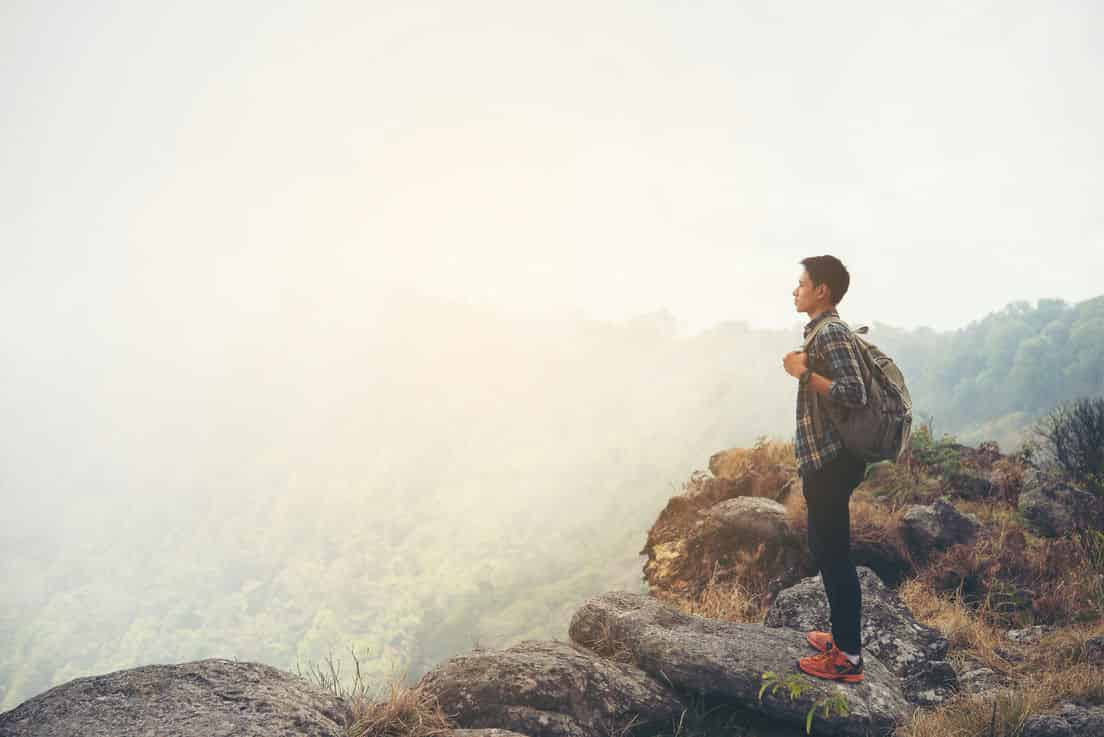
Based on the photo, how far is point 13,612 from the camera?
148 metres

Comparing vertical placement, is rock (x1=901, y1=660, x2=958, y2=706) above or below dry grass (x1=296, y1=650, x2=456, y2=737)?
below

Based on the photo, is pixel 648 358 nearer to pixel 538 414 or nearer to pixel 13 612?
pixel 538 414

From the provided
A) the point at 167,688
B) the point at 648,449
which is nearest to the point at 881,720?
the point at 167,688

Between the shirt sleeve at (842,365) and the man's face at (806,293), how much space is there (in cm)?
27

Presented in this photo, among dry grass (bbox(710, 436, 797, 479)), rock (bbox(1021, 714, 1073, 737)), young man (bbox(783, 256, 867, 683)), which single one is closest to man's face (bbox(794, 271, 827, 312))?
young man (bbox(783, 256, 867, 683))

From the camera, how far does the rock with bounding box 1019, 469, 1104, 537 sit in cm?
702

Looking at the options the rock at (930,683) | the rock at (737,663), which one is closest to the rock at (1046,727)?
the rock at (737,663)

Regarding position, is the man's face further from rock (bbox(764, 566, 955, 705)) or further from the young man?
rock (bbox(764, 566, 955, 705))

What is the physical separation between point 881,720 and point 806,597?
5.91ft

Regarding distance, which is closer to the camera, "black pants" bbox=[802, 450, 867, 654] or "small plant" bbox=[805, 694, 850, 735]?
"small plant" bbox=[805, 694, 850, 735]

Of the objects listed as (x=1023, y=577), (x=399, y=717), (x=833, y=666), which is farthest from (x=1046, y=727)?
(x=1023, y=577)

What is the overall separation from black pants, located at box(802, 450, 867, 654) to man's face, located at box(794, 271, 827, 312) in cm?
98

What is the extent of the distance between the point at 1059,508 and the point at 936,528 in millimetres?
2066

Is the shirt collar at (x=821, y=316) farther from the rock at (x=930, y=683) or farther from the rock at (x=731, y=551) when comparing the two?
the rock at (x=731, y=551)
